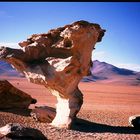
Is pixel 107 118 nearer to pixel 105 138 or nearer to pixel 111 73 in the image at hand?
pixel 105 138

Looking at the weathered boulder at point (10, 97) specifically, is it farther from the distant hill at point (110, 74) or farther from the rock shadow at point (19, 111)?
the distant hill at point (110, 74)

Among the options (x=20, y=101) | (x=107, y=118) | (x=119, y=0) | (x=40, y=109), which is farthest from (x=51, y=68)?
(x=119, y=0)

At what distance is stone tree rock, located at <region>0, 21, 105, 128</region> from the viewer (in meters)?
15.7

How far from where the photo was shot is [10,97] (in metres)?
20.7

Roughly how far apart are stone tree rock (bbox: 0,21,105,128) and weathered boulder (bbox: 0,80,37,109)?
3.62 metres

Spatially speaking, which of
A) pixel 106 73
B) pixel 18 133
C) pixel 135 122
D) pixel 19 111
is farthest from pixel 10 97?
pixel 106 73

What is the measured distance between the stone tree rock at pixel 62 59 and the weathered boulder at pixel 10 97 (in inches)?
143

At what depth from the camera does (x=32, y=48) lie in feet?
55.0

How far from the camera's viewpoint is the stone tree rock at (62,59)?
15727 millimetres

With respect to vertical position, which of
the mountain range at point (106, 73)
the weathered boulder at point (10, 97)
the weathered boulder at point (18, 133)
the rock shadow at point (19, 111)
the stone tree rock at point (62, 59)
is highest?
the stone tree rock at point (62, 59)

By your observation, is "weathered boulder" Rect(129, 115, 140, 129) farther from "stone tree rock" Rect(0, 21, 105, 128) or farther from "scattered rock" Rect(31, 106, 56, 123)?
"scattered rock" Rect(31, 106, 56, 123)

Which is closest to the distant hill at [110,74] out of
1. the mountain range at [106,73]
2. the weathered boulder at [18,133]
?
the mountain range at [106,73]

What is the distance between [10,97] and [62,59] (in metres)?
6.34

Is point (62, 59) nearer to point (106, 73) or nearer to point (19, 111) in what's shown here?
point (19, 111)
